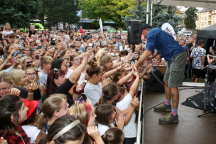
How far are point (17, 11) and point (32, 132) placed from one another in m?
14.0

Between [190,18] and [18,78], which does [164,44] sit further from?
[190,18]

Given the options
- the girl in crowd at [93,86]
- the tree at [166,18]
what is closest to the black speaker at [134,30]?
the girl in crowd at [93,86]

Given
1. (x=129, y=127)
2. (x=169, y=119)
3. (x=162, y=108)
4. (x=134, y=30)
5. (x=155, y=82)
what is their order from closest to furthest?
1. (x=129, y=127)
2. (x=169, y=119)
3. (x=162, y=108)
4. (x=155, y=82)
5. (x=134, y=30)

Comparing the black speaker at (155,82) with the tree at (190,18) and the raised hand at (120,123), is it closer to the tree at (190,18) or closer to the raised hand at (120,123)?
the raised hand at (120,123)

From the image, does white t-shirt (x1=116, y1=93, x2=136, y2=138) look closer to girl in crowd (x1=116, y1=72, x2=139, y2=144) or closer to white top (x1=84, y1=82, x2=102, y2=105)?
girl in crowd (x1=116, y1=72, x2=139, y2=144)

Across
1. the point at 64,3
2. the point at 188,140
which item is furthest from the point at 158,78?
the point at 64,3

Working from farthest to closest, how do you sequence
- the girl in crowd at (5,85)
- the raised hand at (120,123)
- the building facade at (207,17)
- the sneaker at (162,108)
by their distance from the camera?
the building facade at (207,17)
the sneaker at (162,108)
the girl in crowd at (5,85)
the raised hand at (120,123)

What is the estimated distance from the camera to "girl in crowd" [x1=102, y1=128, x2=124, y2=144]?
7.03 ft

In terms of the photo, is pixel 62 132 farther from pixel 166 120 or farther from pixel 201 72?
pixel 201 72

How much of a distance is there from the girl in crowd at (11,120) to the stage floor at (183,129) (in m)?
1.63

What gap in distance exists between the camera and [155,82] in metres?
5.17

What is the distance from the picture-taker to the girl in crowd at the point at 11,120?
1875 millimetres

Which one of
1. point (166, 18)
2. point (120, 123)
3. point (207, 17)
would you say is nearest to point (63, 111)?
point (120, 123)

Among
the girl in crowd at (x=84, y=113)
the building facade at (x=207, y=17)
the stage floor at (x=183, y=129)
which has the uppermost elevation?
the building facade at (x=207, y=17)
